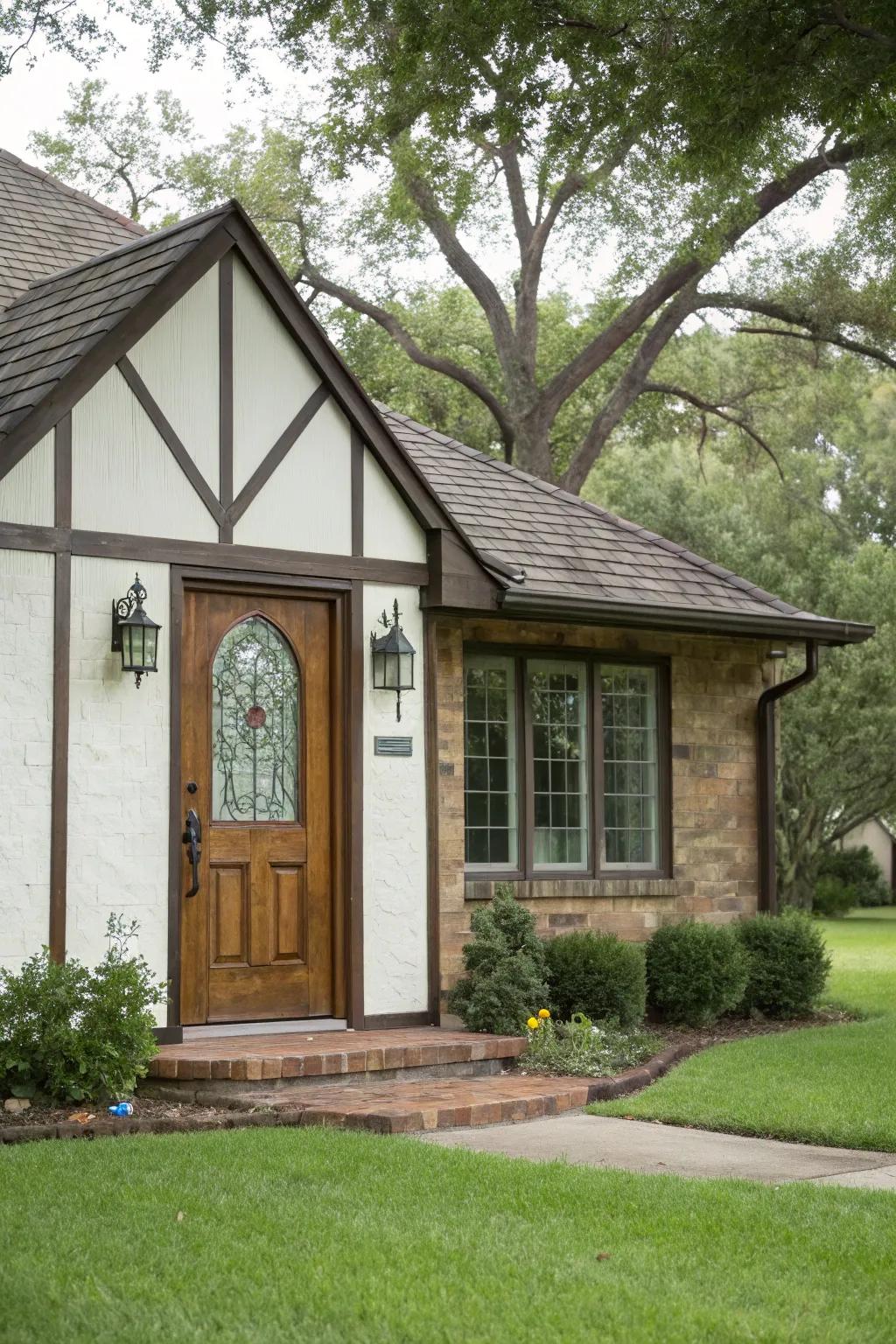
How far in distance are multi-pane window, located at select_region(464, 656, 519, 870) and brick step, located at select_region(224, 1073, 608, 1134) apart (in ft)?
7.85

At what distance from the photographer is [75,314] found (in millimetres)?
9930

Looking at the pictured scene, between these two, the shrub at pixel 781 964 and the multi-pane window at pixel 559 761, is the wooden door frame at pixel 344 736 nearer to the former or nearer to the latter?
the multi-pane window at pixel 559 761

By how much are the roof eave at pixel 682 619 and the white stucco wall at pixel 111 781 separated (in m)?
2.73

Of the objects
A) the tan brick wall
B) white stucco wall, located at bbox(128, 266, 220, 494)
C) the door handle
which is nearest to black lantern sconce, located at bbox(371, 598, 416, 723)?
the tan brick wall

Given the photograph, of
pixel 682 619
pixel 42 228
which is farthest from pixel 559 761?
pixel 42 228

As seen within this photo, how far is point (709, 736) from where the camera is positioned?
12734mm

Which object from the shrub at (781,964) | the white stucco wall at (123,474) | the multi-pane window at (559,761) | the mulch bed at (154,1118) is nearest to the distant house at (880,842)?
the shrub at (781,964)

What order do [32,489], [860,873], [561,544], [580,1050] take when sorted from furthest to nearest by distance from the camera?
[860,873], [561,544], [580,1050], [32,489]

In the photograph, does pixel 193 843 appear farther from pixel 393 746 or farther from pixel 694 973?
pixel 694 973

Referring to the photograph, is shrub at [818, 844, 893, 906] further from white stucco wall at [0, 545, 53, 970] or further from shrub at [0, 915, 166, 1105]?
shrub at [0, 915, 166, 1105]

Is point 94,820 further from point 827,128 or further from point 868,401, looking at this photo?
point 868,401

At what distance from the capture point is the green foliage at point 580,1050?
371 inches

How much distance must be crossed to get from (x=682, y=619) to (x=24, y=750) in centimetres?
516

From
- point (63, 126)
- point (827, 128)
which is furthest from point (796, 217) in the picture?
point (827, 128)
